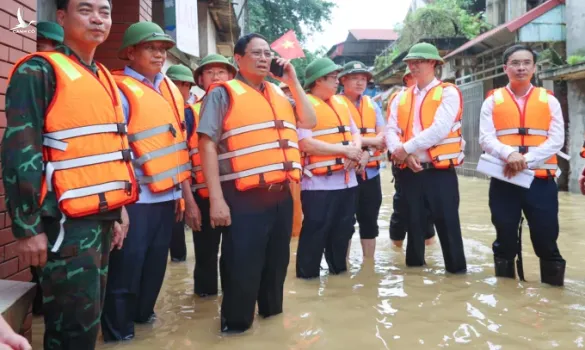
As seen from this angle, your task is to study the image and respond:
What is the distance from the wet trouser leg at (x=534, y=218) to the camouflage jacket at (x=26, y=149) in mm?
3595

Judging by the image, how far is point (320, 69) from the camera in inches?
200

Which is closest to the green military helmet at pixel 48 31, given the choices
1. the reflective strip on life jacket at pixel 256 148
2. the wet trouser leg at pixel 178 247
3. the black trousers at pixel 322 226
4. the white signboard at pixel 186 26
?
the reflective strip on life jacket at pixel 256 148

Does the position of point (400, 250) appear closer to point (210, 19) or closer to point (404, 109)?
point (404, 109)

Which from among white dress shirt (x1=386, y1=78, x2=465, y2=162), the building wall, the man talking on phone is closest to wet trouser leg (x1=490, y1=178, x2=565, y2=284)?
white dress shirt (x1=386, y1=78, x2=465, y2=162)

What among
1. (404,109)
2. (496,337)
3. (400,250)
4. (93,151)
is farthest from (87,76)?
(400,250)

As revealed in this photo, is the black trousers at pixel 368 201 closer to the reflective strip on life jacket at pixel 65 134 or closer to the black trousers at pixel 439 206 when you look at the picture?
the black trousers at pixel 439 206

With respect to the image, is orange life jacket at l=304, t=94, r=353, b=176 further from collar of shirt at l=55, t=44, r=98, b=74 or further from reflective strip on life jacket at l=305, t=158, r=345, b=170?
collar of shirt at l=55, t=44, r=98, b=74

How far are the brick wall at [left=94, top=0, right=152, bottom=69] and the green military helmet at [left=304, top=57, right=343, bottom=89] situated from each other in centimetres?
226

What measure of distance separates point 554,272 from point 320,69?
2.64 m

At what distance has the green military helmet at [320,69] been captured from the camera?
503cm

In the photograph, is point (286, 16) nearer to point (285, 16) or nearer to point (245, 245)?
point (285, 16)

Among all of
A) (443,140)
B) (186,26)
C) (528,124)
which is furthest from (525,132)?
(186,26)

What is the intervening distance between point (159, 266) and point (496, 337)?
2.17 metres

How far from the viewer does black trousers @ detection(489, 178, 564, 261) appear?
445cm
